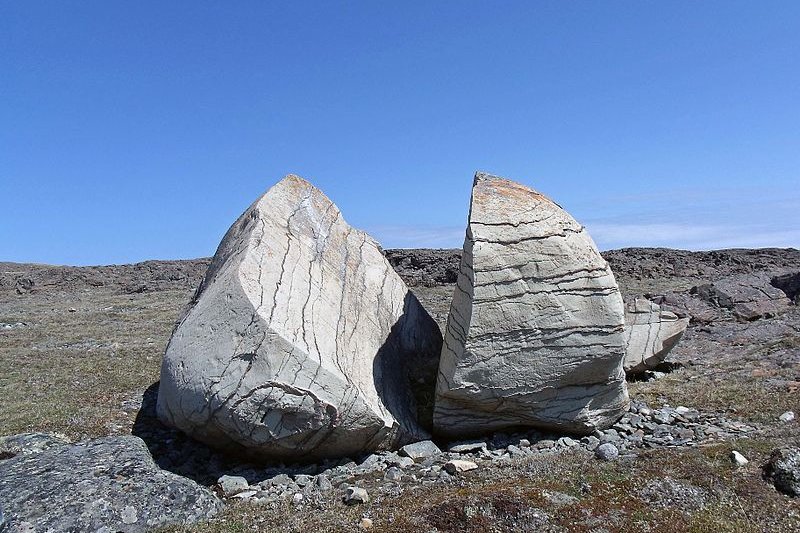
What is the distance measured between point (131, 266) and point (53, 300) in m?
14.8

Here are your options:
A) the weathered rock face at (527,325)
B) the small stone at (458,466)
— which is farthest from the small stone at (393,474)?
the weathered rock face at (527,325)

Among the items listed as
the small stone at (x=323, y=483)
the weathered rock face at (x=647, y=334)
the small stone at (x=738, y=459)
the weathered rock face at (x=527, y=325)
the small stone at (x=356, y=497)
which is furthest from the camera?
the weathered rock face at (x=647, y=334)

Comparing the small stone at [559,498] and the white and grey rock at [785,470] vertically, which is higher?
the white and grey rock at [785,470]

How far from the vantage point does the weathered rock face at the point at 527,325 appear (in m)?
9.31

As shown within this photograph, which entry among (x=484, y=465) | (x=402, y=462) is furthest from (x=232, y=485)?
(x=484, y=465)

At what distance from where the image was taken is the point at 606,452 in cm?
900

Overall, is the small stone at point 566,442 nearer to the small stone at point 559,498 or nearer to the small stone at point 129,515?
the small stone at point 559,498

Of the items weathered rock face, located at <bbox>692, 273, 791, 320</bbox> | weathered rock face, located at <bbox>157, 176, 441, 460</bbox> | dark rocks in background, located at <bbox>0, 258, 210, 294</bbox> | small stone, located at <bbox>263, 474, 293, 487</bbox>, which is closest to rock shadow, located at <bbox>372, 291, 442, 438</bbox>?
weathered rock face, located at <bbox>157, 176, 441, 460</bbox>

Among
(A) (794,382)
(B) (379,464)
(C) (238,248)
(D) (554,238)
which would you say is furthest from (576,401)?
(C) (238,248)

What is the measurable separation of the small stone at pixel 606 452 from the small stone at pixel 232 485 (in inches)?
184

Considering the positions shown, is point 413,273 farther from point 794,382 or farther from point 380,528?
point 380,528

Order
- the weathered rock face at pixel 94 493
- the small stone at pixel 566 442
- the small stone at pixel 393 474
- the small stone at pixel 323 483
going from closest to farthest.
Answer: the weathered rock face at pixel 94 493 < the small stone at pixel 323 483 < the small stone at pixel 393 474 < the small stone at pixel 566 442

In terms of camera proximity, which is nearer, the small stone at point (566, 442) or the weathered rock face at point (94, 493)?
the weathered rock face at point (94, 493)

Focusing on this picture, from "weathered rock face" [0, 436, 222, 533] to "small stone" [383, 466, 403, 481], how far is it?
6.88 ft
